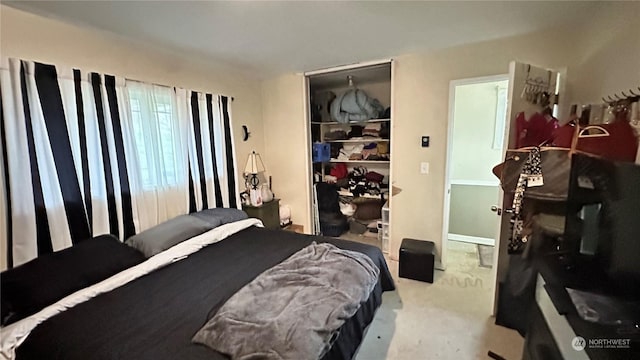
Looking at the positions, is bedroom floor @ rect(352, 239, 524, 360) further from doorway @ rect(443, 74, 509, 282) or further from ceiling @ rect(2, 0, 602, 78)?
ceiling @ rect(2, 0, 602, 78)

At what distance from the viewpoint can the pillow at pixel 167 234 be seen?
7.35 feet

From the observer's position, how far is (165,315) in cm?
151

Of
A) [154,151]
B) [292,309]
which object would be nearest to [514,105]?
[292,309]

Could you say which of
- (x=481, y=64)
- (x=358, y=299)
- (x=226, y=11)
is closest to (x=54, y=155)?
(x=226, y=11)

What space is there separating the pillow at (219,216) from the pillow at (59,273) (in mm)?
690

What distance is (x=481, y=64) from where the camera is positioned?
2607 millimetres

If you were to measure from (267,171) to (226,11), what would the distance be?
246 cm

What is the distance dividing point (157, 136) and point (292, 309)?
6.88ft

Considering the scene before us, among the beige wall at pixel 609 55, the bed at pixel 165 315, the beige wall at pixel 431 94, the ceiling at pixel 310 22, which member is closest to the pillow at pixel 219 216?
the bed at pixel 165 315

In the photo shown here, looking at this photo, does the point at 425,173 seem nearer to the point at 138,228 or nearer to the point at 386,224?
the point at 386,224

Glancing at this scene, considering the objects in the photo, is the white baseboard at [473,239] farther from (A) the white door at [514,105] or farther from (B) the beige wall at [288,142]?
(B) the beige wall at [288,142]

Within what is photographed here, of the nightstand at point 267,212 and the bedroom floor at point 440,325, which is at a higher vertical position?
the nightstand at point 267,212

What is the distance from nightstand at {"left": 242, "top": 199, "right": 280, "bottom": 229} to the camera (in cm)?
348

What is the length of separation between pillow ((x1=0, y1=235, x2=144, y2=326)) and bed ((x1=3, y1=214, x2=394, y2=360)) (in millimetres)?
169
